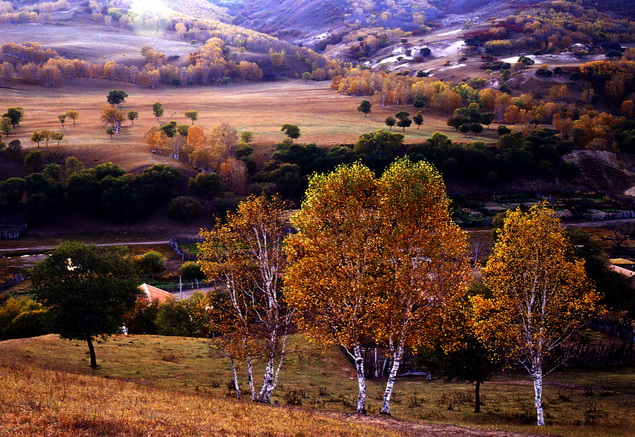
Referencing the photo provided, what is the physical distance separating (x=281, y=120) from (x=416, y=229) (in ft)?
500

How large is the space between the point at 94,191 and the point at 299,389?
3429 inches

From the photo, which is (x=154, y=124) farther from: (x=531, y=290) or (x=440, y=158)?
(x=531, y=290)

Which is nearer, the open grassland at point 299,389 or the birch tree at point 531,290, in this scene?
the open grassland at point 299,389

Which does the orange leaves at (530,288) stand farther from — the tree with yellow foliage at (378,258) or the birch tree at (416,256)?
the tree with yellow foliage at (378,258)

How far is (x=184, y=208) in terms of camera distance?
10694 centimetres

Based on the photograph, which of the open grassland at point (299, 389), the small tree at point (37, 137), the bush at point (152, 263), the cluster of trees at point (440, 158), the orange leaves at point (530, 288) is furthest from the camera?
the small tree at point (37, 137)

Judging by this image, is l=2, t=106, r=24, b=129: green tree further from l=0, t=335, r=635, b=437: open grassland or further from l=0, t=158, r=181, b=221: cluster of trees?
l=0, t=335, r=635, b=437: open grassland

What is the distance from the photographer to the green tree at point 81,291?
38875mm

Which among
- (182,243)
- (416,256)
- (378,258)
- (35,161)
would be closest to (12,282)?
(182,243)

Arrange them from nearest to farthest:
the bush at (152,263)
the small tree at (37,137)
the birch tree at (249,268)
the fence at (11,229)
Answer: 1. the birch tree at (249,268)
2. the bush at (152,263)
3. the fence at (11,229)
4. the small tree at (37,137)

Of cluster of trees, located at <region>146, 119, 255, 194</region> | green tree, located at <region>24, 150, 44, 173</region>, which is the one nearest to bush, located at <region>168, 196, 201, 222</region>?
cluster of trees, located at <region>146, 119, 255, 194</region>

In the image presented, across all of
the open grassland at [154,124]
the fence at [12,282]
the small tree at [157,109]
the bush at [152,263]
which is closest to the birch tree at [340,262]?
the bush at [152,263]

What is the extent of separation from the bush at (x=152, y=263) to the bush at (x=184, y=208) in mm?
23783

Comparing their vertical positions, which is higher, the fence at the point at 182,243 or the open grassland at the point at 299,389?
the open grassland at the point at 299,389
